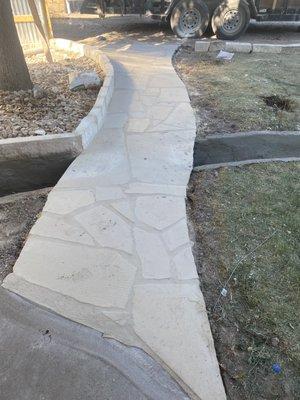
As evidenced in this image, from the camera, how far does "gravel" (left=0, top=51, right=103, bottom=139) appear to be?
4395 millimetres

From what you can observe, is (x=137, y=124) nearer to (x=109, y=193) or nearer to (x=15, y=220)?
(x=109, y=193)

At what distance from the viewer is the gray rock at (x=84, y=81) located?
5652 mm

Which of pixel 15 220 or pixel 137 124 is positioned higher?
pixel 137 124

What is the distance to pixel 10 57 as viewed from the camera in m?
4.97

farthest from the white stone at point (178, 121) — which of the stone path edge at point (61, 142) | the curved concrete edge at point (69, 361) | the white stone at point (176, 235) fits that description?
the curved concrete edge at point (69, 361)

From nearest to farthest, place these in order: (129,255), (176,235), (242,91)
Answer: (129,255) → (176,235) → (242,91)

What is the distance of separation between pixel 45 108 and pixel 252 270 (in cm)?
353

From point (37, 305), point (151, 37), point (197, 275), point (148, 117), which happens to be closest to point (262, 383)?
point (197, 275)

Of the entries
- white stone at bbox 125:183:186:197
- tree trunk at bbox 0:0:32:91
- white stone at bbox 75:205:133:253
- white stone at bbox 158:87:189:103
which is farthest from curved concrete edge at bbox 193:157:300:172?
tree trunk at bbox 0:0:32:91

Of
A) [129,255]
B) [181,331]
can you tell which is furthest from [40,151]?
[181,331]

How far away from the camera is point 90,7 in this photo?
9.90 m

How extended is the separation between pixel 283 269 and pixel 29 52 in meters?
7.82

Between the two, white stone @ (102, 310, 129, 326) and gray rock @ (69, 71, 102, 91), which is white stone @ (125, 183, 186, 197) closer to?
white stone @ (102, 310, 129, 326)

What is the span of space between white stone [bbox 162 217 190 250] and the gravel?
78.9 inches
